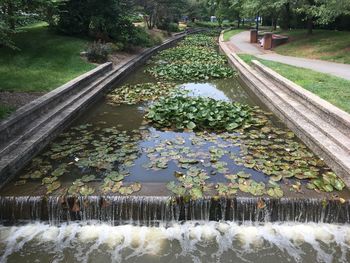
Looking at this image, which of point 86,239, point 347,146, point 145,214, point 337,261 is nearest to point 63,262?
point 86,239

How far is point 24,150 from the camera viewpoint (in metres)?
6.52

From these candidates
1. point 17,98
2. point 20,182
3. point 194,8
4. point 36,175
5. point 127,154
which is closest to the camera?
point 20,182

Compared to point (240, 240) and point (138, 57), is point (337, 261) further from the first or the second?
point (138, 57)

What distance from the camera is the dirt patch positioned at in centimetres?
845

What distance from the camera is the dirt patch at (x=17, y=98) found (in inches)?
332

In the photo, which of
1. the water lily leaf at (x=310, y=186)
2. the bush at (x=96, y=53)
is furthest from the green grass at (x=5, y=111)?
the bush at (x=96, y=53)

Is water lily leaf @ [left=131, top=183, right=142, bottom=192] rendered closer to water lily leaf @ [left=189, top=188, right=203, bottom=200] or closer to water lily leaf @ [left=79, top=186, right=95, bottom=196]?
water lily leaf @ [left=79, top=186, right=95, bottom=196]

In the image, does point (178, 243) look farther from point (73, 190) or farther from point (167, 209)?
point (73, 190)

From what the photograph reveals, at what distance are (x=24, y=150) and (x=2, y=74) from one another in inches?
249

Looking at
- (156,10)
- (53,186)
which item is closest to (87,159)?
(53,186)

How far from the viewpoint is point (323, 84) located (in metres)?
10.6

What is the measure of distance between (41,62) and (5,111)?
6346mm

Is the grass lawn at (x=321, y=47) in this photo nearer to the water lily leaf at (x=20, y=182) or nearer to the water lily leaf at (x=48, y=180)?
the water lily leaf at (x=48, y=180)

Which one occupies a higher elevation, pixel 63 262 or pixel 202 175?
pixel 202 175
